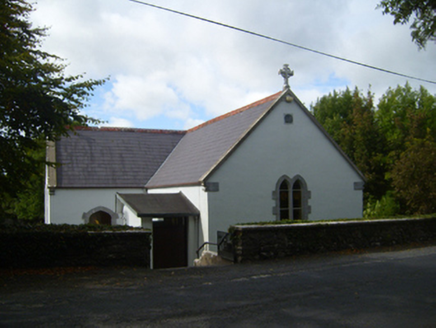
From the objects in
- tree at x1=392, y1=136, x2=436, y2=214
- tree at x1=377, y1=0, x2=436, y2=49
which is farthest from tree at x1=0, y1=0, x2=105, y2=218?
tree at x1=392, y1=136, x2=436, y2=214

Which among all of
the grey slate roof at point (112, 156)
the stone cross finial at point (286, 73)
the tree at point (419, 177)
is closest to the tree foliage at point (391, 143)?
the tree at point (419, 177)

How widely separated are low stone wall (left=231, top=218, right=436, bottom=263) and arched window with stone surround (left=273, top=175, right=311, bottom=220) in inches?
170

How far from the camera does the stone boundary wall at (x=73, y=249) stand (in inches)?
478

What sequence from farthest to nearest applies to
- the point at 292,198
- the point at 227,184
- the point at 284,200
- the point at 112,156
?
the point at 112,156 → the point at 292,198 → the point at 284,200 → the point at 227,184

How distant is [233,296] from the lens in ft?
29.1

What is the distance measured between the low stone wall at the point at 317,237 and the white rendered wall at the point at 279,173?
422 centimetres

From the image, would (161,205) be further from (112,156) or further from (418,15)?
(418,15)

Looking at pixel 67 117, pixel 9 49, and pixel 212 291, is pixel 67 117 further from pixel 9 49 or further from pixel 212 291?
pixel 212 291

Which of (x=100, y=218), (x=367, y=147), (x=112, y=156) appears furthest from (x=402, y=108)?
(x=100, y=218)

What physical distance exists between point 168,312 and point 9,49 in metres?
9.04

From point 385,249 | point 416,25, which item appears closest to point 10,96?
point 416,25

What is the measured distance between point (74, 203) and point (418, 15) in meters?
19.4

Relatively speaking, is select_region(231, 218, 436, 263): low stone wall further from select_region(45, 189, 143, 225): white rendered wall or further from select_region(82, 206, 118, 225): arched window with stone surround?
select_region(45, 189, 143, 225): white rendered wall

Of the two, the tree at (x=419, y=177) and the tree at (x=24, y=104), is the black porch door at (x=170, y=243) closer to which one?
the tree at (x=24, y=104)
